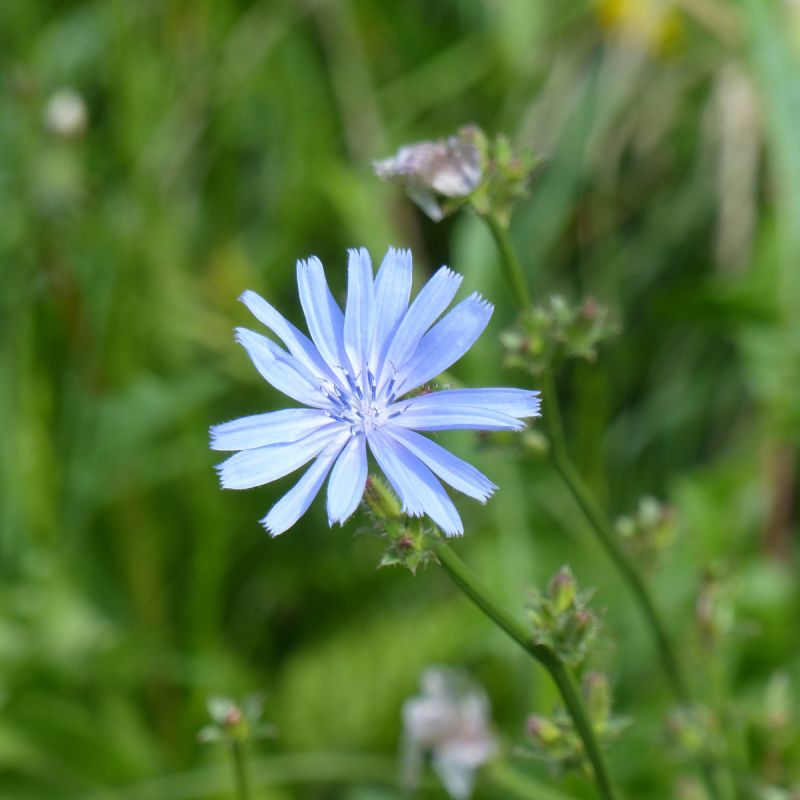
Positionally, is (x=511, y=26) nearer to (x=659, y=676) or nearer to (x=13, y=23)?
(x=13, y=23)

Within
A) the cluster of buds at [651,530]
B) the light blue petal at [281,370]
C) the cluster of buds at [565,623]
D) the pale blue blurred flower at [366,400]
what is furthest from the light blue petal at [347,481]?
the cluster of buds at [651,530]

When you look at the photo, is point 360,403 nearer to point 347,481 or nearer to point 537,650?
point 347,481

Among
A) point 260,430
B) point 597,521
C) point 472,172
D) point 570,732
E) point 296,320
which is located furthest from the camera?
point 296,320

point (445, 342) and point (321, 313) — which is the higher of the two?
point (321, 313)

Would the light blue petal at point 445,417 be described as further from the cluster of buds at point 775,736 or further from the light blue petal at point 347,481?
the cluster of buds at point 775,736

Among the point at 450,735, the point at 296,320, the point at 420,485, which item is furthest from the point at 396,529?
the point at 296,320

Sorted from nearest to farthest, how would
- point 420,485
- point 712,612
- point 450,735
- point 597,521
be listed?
point 420,485 < point 597,521 < point 712,612 < point 450,735
